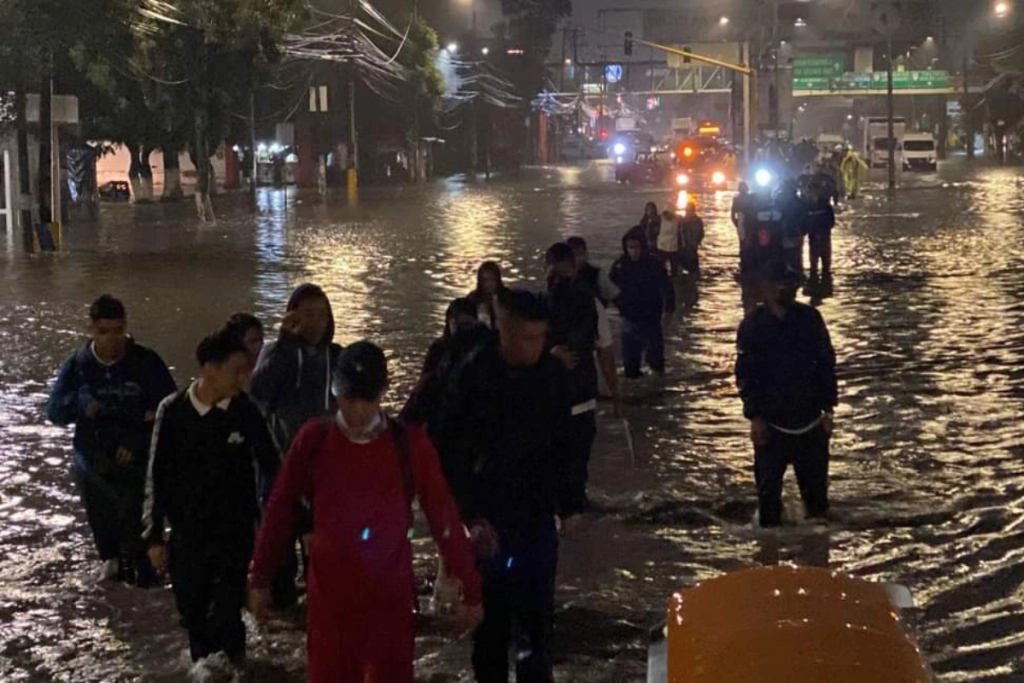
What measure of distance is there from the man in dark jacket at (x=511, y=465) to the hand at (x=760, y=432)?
9.01 ft

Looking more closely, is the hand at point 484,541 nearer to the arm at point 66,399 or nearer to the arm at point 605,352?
the arm at point 66,399

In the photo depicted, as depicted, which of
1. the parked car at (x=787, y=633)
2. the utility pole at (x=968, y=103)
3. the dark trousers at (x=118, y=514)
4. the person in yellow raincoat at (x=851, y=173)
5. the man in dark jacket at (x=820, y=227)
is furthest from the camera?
the utility pole at (x=968, y=103)

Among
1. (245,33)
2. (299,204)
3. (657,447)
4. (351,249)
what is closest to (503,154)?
(299,204)

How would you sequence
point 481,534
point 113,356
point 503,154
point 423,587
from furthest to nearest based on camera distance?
point 503,154, point 423,587, point 113,356, point 481,534

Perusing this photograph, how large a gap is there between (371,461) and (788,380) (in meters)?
3.86

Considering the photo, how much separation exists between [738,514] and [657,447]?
6.08 ft

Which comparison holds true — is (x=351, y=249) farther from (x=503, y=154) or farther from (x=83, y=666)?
(x=503, y=154)

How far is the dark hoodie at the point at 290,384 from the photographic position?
684 centimetres

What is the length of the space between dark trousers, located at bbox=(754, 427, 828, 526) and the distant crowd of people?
0.01 meters

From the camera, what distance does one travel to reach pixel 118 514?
7285 mm

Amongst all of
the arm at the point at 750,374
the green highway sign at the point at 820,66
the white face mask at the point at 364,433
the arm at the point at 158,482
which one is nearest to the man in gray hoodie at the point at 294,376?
the arm at the point at 158,482

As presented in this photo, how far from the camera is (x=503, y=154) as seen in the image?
99250mm

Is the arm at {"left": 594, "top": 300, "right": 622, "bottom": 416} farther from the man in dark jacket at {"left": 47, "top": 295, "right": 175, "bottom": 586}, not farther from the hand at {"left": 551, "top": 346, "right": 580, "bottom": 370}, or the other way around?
the man in dark jacket at {"left": 47, "top": 295, "right": 175, "bottom": 586}

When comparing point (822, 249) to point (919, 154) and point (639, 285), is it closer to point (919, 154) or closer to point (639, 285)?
point (639, 285)
